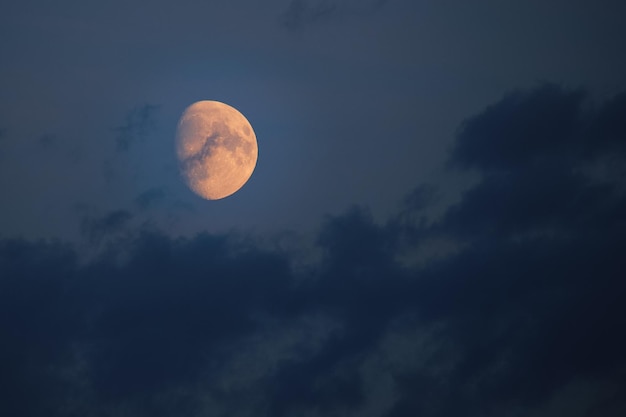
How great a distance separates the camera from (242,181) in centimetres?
13600

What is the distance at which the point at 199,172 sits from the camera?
130500mm

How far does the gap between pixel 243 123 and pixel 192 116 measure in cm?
695

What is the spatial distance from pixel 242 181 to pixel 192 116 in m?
9.98

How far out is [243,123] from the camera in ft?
445

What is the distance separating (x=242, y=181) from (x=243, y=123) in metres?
6.53

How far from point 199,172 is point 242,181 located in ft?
23.1

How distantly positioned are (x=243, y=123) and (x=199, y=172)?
28.8 feet

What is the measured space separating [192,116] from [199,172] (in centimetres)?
617

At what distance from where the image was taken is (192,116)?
13100 centimetres
